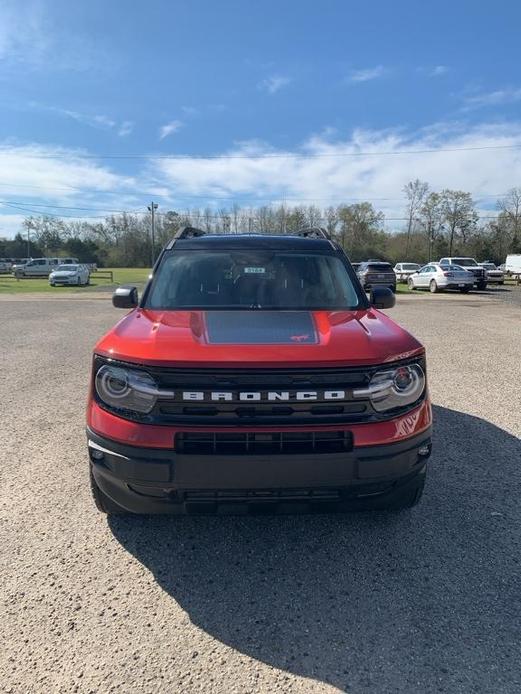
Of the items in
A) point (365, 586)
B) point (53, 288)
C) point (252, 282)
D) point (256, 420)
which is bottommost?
point (365, 586)

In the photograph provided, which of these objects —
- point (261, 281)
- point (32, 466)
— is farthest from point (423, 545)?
point (32, 466)

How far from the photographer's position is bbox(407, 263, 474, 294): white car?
27625mm

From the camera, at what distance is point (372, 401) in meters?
2.52

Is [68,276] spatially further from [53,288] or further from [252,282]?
[252,282]

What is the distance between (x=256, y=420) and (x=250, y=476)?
27 centimetres

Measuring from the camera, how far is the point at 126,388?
2531 millimetres

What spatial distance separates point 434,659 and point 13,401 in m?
5.32

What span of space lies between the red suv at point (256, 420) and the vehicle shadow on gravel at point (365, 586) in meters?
0.42

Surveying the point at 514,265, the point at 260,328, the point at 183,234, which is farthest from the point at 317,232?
the point at 514,265

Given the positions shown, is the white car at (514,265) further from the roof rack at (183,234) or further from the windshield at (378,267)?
the roof rack at (183,234)

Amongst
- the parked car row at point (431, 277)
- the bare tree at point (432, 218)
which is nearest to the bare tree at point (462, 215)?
the bare tree at point (432, 218)

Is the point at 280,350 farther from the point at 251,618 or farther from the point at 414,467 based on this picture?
the point at 251,618

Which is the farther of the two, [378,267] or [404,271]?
[404,271]

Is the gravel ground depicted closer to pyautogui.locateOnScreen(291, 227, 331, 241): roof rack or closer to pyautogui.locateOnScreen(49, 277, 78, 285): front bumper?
pyautogui.locateOnScreen(291, 227, 331, 241): roof rack
